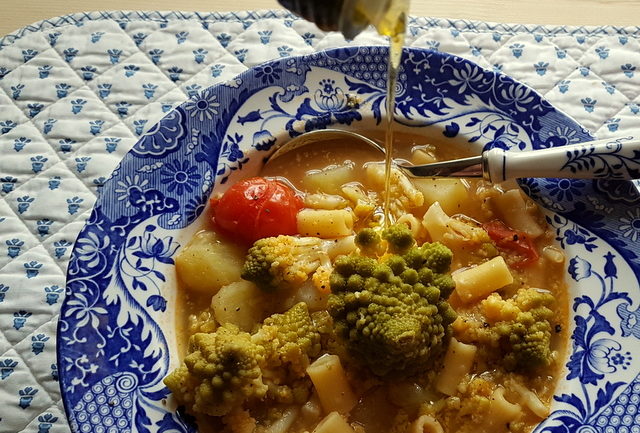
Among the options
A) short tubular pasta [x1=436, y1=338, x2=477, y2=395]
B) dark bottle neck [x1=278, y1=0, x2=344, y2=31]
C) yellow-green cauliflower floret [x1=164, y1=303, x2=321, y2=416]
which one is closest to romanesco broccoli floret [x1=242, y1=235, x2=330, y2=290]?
yellow-green cauliflower floret [x1=164, y1=303, x2=321, y2=416]

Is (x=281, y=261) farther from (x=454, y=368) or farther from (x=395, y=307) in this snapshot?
(x=454, y=368)

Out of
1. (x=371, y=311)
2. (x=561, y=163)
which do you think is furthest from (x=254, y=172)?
(x=561, y=163)

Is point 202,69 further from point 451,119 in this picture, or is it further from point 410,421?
point 410,421

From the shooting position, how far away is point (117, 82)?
117 inches

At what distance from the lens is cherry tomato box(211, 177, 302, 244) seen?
232 centimetres

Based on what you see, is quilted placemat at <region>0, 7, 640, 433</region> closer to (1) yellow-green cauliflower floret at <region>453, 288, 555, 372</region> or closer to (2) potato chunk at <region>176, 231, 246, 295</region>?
(2) potato chunk at <region>176, 231, 246, 295</region>

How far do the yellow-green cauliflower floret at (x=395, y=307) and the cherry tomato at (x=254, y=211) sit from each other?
339mm

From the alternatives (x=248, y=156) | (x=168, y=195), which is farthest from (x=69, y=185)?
(x=248, y=156)

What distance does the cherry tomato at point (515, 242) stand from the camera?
2.34 metres

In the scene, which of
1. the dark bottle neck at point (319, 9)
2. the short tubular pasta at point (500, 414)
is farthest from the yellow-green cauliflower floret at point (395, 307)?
the dark bottle neck at point (319, 9)

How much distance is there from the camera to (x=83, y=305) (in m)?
2.16

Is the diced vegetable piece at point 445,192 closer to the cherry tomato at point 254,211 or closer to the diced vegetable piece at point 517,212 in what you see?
the diced vegetable piece at point 517,212

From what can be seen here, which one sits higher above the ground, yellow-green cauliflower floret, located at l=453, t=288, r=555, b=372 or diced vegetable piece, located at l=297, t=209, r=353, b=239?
diced vegetable piece, located at l=297, t=209, r=353, b=239

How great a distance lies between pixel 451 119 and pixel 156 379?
1.37 metres
